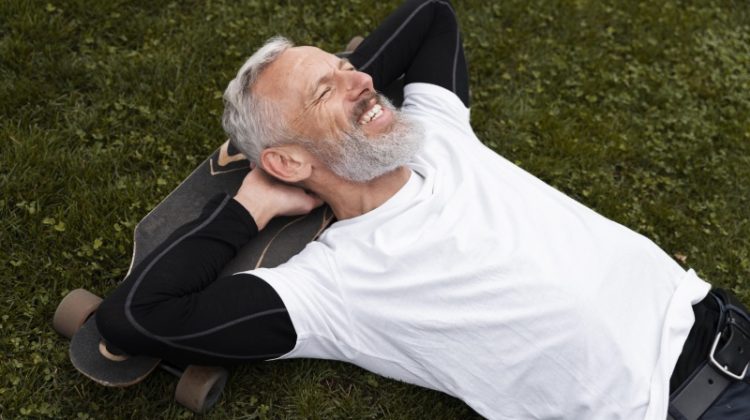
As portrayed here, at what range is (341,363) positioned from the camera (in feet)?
13.8

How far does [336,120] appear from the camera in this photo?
3699 millimetres

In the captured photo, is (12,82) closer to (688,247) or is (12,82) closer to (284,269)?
(284,269)

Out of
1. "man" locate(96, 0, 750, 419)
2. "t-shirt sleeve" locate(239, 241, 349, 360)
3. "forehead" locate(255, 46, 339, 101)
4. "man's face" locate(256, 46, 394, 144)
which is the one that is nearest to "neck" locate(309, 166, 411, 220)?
"man" locate(96, 0, 750, 419)

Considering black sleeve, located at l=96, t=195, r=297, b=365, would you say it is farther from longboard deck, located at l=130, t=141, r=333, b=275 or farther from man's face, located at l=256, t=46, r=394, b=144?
man's face, located at l=256, t=46, r=394, b=144

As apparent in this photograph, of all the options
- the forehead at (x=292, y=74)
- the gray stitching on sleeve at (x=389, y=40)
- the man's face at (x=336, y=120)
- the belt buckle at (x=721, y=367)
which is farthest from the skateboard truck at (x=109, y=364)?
the belt buckle at (x=721, y=367)

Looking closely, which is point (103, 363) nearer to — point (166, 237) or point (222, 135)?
point (166, 237)

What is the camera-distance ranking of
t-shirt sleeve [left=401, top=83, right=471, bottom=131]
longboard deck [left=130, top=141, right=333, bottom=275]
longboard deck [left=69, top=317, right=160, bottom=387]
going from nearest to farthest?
longboard deck [left=69, top=317, right=160, bottom=387], longboard deck [left=130, top=141, right=333, bottom=275], t-shirt sleeve [left=401, top=83, right=471, bottom=131]

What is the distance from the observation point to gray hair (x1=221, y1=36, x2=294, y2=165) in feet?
12.3

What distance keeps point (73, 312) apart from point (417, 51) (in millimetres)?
2647

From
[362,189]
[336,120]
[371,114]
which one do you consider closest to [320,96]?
[336,120]

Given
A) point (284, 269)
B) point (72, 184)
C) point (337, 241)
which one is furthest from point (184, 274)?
point (72, 184)

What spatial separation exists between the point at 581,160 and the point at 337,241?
8.15 feet

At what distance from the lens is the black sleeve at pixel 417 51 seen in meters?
4.58

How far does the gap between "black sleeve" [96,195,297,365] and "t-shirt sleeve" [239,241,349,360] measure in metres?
0.05
